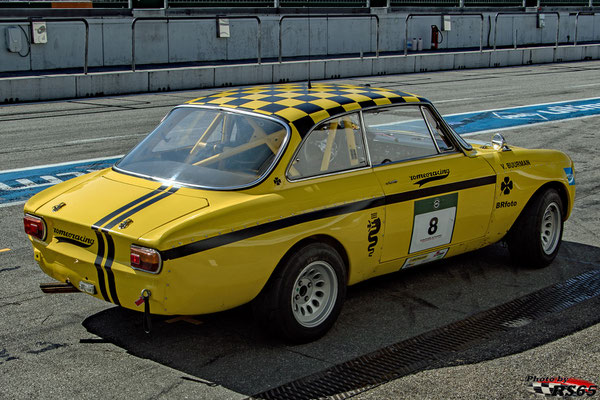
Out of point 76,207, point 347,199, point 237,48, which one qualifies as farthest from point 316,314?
point 237,48

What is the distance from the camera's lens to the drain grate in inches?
184

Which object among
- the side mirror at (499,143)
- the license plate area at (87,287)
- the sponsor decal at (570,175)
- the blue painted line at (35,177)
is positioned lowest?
the blue painted line at (35,177)

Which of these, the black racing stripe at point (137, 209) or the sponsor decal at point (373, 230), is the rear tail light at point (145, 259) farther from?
the sponsor decal at point (373, 230)

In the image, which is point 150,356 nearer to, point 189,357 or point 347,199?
Answer: point 189,357

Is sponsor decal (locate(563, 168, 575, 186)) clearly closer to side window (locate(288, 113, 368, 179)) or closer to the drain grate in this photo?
the drain grate

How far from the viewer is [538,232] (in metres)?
6.71

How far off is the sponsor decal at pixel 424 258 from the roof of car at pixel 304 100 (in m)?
1.13

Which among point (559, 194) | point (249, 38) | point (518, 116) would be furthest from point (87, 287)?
point (249, 38)

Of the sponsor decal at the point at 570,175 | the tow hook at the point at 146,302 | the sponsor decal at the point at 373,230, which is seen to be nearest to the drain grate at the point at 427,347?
the sponsor decal at the point at 373,230

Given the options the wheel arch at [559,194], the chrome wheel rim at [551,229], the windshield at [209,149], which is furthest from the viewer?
the chrome wheel rim at [551,229]

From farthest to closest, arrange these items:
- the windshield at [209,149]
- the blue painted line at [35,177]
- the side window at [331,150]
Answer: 1. the blue painted line at [35,177]
2. the side window at [331,150]
3. the windshield at [209,149]

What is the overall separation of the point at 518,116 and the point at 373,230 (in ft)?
37.9

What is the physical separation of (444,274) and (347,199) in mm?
1643

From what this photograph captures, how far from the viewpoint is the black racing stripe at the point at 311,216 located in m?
4.66
